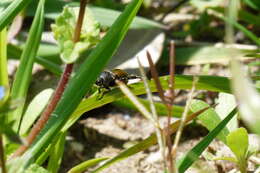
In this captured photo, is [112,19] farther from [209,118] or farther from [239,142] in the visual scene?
[239,142]

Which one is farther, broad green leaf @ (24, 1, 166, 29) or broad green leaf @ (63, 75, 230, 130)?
broad green leaf @ (24, 1, 166, 29)

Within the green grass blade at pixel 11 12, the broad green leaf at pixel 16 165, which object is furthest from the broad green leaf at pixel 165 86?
the broad green leaf at pixel 16 165

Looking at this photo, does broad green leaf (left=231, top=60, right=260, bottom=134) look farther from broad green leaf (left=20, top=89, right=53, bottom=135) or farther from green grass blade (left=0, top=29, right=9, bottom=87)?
broad green leaf (left=20, top=89, right=53, bottom=135)

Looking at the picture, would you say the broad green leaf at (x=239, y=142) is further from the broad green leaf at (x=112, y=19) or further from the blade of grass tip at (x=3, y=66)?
the broad green leaf at (x=112, y=19)

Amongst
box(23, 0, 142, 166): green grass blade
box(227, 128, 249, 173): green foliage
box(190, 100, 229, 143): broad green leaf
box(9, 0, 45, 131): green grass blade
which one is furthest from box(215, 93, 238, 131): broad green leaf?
box(9, 0, 45, 131): green grass blade

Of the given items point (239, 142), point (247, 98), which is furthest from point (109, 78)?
point (247, 98)

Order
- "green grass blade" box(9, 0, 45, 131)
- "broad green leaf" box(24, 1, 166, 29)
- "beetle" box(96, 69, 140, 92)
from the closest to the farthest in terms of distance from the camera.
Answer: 1. "green grass blade" box(9, 0, 45, 131)
2. "beetle" box(96, 69, 140, 92)
3. "broad green leaf" box(24, 1, 166, 29)

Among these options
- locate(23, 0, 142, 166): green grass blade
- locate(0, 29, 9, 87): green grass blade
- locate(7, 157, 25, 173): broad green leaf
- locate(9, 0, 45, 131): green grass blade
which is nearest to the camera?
locate(7, 157, 25, 173): broad green leaf
